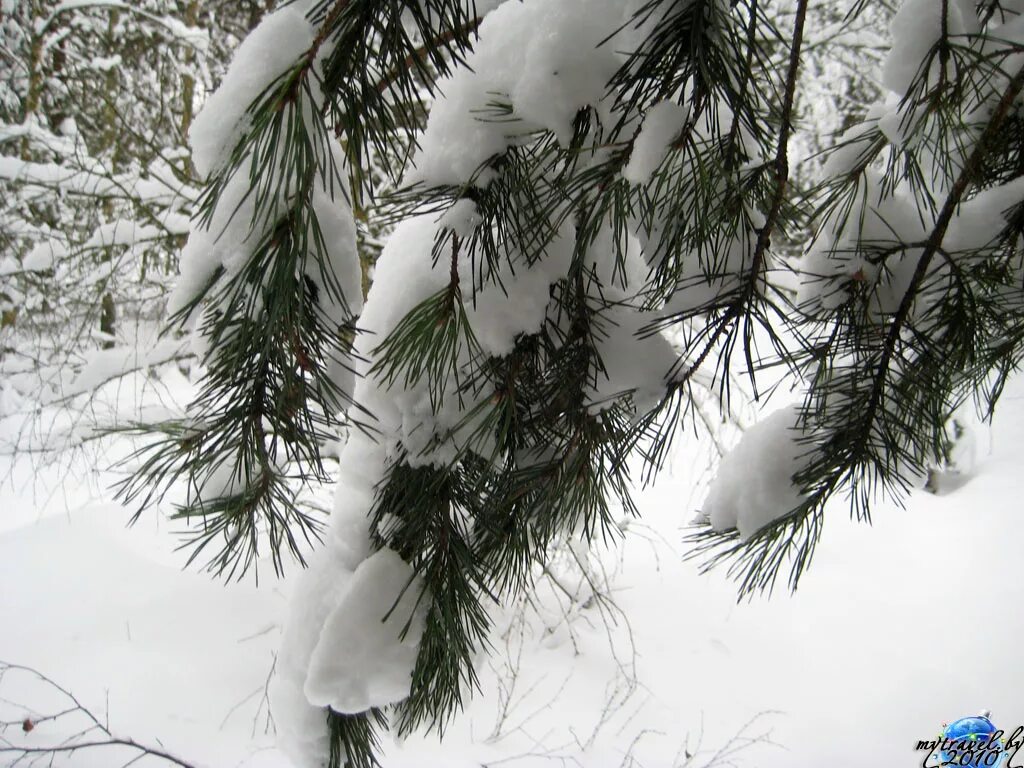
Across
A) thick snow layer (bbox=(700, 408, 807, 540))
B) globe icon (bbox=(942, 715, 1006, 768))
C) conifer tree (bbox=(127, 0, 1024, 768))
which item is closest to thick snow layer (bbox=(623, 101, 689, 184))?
conifer tree (bbox=(127, 0, 1024, 768))

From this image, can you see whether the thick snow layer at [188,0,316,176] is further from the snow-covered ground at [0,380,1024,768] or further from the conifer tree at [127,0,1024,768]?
the snow-covered ground at [0,380,1024,768]

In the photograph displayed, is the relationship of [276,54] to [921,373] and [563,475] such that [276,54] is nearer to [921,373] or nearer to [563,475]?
[563,475]

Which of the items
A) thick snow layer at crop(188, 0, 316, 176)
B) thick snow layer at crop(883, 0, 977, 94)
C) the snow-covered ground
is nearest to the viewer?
thick snow layer at crop(188, 0, 316, 176)

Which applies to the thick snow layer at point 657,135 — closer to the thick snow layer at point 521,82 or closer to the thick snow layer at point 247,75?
the thick snow layer at point 521,82

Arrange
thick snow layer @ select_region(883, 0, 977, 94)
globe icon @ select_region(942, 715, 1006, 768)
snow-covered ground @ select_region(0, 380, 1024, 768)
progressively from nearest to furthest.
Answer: thick snow layer @ select_region(883, 0, 977, 94)
globe icon @ select_region(942, 715, 1006, 768)
snow-covered ground @ select_region(0, 380, 1024, 768)

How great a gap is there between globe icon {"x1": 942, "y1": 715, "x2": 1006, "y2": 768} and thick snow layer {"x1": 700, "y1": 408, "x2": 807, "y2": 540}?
1.32 meters

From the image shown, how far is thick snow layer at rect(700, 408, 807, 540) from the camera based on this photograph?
56 centimetres

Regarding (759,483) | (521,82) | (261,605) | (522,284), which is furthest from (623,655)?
(521,82)

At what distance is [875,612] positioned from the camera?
7.49 feet

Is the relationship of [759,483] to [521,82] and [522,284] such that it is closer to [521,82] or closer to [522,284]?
[522,284]

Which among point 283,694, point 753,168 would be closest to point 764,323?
point 753,168

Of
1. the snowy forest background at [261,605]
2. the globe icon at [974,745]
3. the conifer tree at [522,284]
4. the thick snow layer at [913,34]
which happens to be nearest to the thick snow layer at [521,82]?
the conifer tree at [522,284]

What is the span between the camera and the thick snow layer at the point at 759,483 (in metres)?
0.56

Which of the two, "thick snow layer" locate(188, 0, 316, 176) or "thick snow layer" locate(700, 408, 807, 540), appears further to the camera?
"thick snow layer" locate(700, 408, 807, 540)
